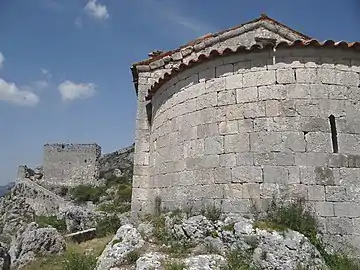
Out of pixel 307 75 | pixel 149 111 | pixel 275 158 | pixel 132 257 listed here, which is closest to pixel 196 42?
pixel 149 111

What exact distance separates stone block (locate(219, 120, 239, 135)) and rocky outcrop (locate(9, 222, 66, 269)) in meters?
5.68

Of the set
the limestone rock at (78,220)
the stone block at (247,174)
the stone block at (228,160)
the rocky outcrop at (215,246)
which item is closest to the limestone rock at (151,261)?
the rocky outcrop at (215,246)

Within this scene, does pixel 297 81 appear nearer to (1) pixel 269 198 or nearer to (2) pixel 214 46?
(1) pixel 269 198

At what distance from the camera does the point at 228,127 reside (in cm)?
660

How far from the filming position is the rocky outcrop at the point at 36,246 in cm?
917

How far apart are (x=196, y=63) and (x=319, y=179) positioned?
313 centimetres

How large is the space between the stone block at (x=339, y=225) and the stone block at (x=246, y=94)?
235cm

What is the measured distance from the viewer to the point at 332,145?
20.2 feet

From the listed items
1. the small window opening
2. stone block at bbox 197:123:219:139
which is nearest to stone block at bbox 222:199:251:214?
stone block at bbox 197:123:219:139

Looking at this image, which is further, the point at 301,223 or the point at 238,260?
the point at 301,223

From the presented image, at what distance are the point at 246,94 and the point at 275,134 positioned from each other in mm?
903

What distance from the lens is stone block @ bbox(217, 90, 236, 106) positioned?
22.0ft

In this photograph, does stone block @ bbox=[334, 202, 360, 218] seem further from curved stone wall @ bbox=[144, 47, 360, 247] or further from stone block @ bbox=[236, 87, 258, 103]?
stone block @ bbox=[236, 87, 258, 103]

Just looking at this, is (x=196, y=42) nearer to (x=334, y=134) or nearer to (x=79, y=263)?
(x=334, y=134)
